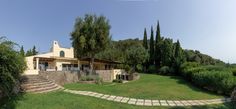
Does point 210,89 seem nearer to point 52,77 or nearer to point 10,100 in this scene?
point 52,77

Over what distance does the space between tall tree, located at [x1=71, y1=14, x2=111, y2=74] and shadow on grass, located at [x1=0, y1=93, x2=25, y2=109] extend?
42.3 ft

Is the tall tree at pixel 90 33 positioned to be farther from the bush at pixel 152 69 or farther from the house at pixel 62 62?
the bush at pixel 152 69

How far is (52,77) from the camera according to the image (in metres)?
18.1

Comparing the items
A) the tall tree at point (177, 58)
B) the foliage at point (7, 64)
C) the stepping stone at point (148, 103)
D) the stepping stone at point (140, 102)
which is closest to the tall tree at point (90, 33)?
the stepping stone at point (140, 102)

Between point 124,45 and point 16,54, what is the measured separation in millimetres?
53533

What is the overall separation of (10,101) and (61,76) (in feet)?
34.8

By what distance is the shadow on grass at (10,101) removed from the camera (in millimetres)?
8125

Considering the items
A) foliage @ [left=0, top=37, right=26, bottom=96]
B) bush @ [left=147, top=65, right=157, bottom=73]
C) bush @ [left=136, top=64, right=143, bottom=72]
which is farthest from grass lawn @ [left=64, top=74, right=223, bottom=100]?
bush @ [left=136, top=64, right=143, bottom=72]

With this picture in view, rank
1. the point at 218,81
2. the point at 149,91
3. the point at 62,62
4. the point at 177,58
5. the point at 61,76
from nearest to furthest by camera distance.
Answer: the point at 149,91, the point at 218,81, the point at 61,76, the point at 62,62, the point at 177,58

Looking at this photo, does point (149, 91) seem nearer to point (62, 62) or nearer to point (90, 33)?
point (90, 33)

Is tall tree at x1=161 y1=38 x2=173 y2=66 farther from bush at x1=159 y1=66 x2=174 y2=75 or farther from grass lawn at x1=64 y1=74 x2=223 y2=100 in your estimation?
grass lawn at x1=64 y1=74 x2=223 y2=100

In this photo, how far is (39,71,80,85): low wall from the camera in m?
17.6

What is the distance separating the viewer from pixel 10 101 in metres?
8.80

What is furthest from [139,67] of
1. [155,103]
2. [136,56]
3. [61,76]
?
[155,103]
